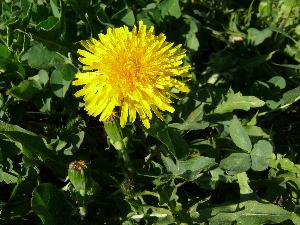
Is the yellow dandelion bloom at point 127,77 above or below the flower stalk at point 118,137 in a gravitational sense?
above

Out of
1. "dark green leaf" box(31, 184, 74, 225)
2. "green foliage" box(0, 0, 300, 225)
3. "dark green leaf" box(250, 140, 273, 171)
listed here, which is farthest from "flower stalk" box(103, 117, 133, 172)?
"dark green leaf" box(250, 140, 273, 171)

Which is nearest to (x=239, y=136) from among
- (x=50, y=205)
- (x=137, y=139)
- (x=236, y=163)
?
(x=236, y=163)

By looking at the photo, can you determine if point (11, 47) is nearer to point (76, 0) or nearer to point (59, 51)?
point (59, 51)

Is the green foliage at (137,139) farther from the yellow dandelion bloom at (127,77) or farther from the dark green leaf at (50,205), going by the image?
the yellow dandelion bloom at (127,77)

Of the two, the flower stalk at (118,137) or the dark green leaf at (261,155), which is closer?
the flower stalk at (118,137)

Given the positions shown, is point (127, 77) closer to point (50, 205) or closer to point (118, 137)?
point (118, 137)

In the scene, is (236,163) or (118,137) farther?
(236,163)

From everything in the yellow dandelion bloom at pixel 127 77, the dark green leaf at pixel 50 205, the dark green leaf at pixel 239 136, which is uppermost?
the yellow dandelion bloom at pixel 127 77

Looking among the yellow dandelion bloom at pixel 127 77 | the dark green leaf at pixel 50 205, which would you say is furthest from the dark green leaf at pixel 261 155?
the dark green leaf at pixel 50 205
